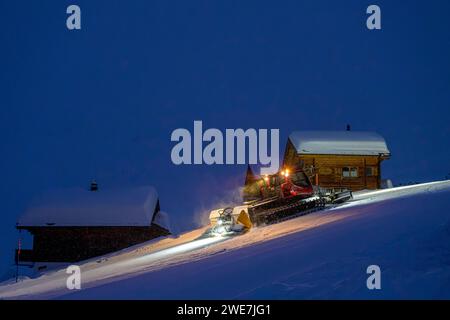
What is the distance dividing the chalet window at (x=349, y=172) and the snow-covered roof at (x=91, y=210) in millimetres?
13596

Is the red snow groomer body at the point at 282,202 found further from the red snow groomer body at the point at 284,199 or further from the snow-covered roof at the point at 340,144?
the snow-covered roof at the point at 340,144

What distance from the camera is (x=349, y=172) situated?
34.4 m

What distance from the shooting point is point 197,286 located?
7.51 metres

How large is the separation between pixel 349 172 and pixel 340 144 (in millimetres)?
2000

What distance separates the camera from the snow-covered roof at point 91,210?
34500 millimetres

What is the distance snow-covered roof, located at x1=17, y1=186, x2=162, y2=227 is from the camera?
Answer: 34.5 m

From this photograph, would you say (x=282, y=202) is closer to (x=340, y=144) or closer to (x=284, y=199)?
(x=284, y=199)

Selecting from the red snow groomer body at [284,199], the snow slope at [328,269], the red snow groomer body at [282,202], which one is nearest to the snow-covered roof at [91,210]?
the red snow groomer body at [282,202]

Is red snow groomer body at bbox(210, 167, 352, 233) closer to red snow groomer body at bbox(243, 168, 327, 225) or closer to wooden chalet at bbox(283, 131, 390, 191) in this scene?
red snow groomer body at bbox(243, 168, 327, 225)

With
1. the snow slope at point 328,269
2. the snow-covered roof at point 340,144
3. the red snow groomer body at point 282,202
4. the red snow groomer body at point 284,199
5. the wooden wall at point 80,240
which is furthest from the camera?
the wooden wall at point 80,240
